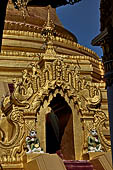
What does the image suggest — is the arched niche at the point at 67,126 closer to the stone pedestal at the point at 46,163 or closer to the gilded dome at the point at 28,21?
the stone pedestal at the point at 46,163

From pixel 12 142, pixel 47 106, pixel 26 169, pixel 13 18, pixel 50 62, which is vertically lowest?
pixel 26 169

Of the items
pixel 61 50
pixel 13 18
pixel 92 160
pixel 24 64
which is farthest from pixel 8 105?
pixel 13 18

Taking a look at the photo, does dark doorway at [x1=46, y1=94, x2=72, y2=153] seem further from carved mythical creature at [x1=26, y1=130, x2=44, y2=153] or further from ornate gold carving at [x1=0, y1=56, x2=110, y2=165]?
carved mythical creature at [x1=26, y1=130, x2=44, y2=153]

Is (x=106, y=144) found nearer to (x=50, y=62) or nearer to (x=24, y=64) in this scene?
(x=50, y=62)

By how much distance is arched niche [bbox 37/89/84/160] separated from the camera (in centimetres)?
1041

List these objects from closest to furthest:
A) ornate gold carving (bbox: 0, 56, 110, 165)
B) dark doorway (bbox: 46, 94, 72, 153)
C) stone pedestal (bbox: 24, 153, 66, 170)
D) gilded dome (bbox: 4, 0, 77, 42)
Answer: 1. stone pedestal (bbox: 24, 153, 66, 170)
2. ornate gold carving (bbox: 0, 56, 110, 165)
3. dark doorway (bbox: 46, 94, 72, 153)
4. gilded dome (bbox: 4, 0, 77, 42)

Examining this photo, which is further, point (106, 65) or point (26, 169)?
point (26, 169)

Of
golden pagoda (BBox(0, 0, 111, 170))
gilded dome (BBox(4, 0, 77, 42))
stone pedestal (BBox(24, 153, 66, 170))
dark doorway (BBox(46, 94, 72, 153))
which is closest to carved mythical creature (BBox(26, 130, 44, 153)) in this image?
golden pagoda (BBox(0, 0, 111, 170))

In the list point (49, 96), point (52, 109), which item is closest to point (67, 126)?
point (52, 109)

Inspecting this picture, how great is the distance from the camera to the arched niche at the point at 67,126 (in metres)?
10.4

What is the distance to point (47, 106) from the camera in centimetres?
1073

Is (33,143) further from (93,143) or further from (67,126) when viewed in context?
(93,143)

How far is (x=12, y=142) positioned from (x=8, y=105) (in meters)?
1.17

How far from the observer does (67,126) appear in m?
11.0
